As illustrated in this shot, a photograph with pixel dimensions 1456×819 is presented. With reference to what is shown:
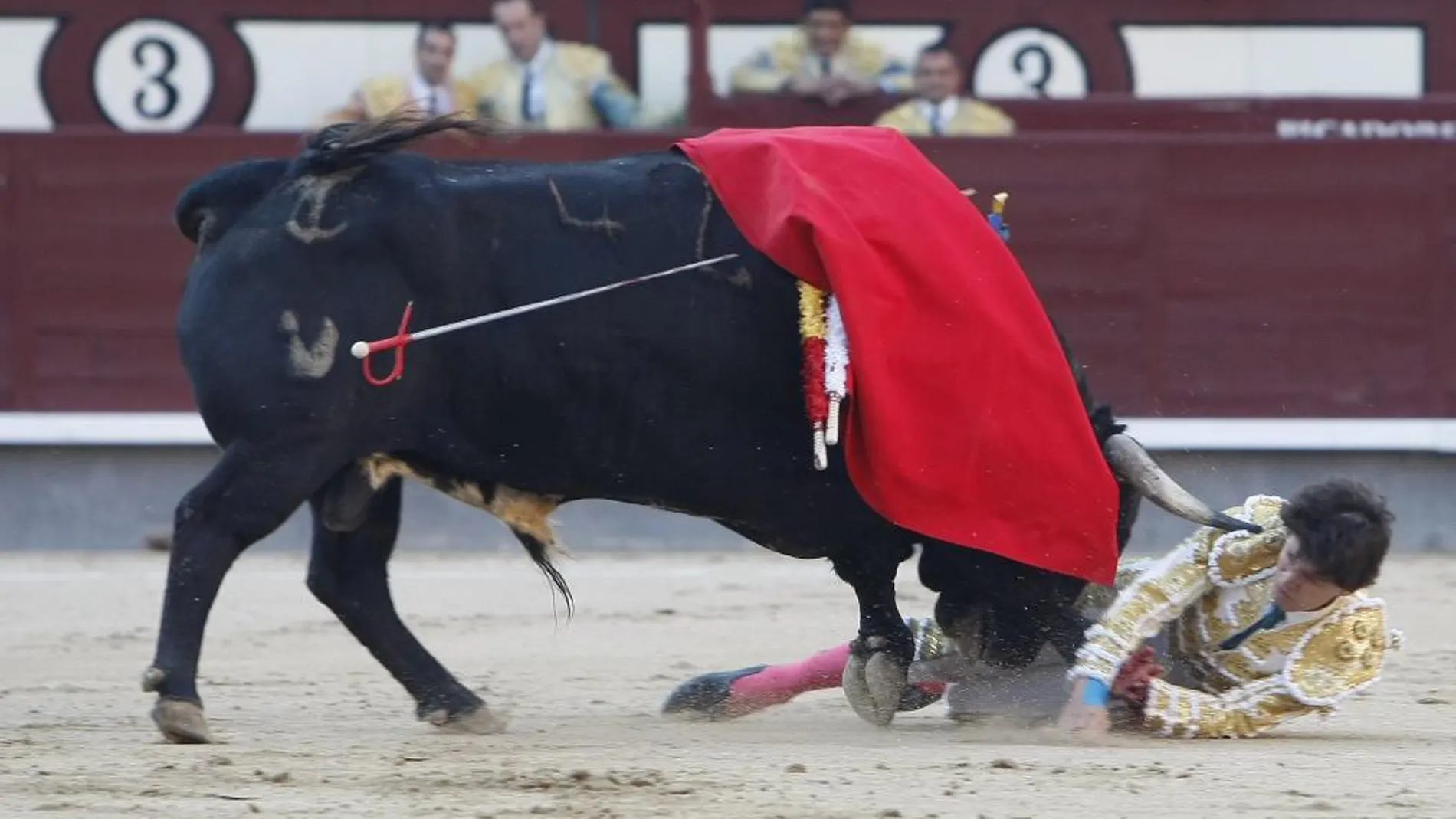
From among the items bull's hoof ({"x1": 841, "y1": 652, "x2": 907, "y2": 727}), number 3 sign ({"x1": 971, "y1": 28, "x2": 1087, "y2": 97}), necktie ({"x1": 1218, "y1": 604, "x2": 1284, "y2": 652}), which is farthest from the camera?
number 3 sign ({"x1": 971, "y1": 28, "x2": 1087, "y2": 97})

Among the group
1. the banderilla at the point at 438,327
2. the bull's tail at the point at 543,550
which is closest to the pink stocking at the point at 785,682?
the bull's tail at the point at 543,550

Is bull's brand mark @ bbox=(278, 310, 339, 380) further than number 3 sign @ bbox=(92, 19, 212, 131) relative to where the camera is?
No

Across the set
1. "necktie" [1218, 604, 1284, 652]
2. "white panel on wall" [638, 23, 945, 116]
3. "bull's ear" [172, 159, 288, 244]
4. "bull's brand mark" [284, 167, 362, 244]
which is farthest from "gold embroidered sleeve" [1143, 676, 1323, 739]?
"white panel on wall" [638, 23, 945, 116]

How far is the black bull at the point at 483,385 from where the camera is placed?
418 cm

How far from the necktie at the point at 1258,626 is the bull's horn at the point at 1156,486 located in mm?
156

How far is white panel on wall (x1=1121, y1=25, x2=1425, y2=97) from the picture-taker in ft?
28.4

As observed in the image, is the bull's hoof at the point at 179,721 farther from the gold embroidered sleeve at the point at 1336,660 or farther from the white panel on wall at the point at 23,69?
the white panel on wall at the point at 23,69

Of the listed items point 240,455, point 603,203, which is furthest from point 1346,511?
point 240,455

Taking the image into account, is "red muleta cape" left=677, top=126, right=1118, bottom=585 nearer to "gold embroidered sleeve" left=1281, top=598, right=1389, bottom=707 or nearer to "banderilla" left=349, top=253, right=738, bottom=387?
"banderilla" left=349, top=253, right=738, bottom=387

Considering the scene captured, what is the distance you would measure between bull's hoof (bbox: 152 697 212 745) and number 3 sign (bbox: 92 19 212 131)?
4.60 m

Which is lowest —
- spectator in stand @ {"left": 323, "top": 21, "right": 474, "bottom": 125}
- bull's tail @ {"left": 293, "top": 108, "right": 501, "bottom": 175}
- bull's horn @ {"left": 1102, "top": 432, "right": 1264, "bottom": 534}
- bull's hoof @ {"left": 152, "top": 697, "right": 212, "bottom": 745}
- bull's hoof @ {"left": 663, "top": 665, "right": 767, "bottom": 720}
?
bull's hoof @ {"left": 663, "top": 665, "right": 767, "bottom": 720}

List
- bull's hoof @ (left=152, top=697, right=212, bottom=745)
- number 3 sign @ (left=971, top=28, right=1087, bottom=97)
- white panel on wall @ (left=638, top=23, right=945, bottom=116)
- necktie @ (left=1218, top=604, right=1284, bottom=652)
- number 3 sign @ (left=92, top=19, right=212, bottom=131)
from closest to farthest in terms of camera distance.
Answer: bull's hoof @ (left=152, top=697, right=212, bottom=745)
necktie @ (left=1218, top=604, right=1284, bottom=652)
white panel on wall @ (left=638, top=23, right=945, bottom=116)
number 3 sign @ (left=92, top=19, right=212, bottom=131)
number 3 sign @ (left=971, top=28, right=1087, bottom=97)

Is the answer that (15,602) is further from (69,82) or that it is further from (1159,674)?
(1159,674)

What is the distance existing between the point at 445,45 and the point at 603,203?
352 cm
